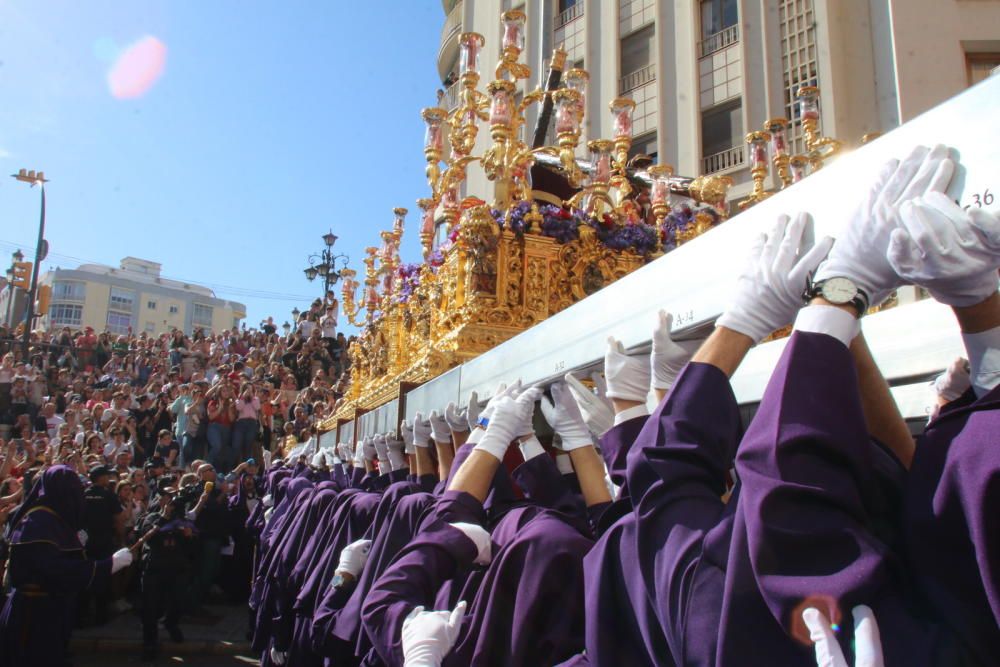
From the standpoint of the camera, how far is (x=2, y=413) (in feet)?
49.3

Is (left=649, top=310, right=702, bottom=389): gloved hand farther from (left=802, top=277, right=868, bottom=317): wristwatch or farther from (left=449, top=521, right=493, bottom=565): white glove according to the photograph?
(left=449, top=521, right=493, bottom=565): white glove

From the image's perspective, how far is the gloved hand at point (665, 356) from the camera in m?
1.90

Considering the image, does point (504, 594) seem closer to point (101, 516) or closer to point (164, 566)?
point (101, 516)

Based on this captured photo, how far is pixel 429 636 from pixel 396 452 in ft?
8.10

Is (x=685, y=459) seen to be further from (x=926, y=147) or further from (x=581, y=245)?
(x=581, y=245)

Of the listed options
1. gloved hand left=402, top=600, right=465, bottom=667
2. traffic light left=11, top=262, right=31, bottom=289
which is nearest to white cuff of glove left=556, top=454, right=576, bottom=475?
gloved hand left=402, top=600, right=465, bottom=667

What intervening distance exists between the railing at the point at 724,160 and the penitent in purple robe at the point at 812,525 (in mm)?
17021

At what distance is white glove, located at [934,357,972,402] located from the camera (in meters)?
1.62

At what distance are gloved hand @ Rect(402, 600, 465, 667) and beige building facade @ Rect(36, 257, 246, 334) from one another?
6884cm

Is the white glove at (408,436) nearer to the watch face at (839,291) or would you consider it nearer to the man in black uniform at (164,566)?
the watch face at (839,291)

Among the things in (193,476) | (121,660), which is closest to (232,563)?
(193,476)

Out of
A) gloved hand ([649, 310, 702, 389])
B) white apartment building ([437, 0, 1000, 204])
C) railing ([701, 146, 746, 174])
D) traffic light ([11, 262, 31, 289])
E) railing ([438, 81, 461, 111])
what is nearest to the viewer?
gloved hand ([649, 310, 702, 389])

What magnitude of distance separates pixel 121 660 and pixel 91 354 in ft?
44.0

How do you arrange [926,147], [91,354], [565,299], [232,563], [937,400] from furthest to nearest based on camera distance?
1. [91,354]
2. [232,563]
3. [565,299]
4. [937,400]
5. [926,147]
